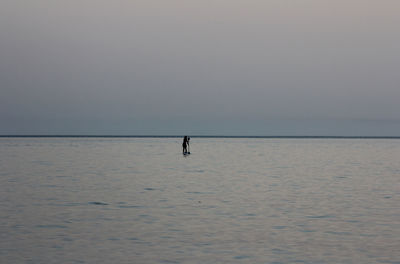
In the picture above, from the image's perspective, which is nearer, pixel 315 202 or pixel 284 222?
pixel 284 222

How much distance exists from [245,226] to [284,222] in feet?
4.93

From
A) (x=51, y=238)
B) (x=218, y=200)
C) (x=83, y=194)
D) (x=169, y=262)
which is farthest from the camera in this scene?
(x=83, y=194)

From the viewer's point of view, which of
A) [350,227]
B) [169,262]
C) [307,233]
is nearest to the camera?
[169,262]

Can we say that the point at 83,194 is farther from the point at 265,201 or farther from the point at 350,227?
the point at 350,227

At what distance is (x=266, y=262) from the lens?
11867mm

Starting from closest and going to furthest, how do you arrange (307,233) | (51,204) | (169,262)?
1. (169,262)
2. (307,233)
3. (51,204)

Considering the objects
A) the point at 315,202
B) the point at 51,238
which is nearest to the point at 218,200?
the point at 315,202

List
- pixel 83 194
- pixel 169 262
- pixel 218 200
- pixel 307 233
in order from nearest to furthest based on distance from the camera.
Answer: pixel 169 262
pixel 307 233
pixel 218 200
pixel 83 194

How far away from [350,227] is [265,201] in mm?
6156

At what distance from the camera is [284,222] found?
670 inches

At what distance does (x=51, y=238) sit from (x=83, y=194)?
10301 mm

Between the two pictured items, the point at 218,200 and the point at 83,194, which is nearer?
the point at 218,200

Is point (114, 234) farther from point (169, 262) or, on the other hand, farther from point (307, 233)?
point (307, 233)

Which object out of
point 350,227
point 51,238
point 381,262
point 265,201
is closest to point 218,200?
point 265,201
